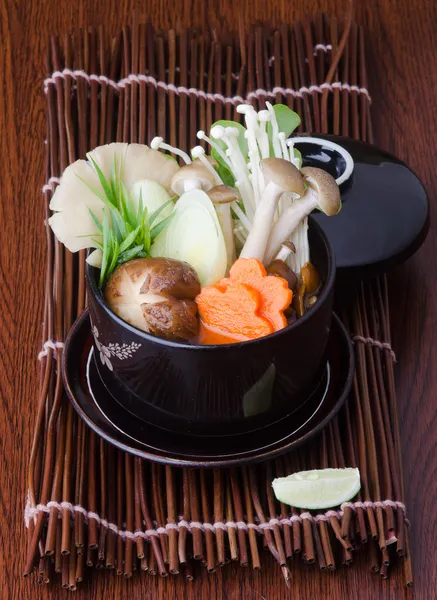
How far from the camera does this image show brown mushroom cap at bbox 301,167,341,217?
40.1 inches

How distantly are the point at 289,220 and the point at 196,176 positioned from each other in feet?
0.42

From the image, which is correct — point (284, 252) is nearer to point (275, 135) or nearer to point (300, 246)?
point (300, 246)

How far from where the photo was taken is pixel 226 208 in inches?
42.9

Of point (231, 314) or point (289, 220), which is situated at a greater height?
point (289, 220)

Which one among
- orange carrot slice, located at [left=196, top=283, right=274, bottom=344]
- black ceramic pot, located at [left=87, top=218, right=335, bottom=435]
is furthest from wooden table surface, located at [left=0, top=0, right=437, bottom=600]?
orange carrot slice, located at [left=196, top=283, right=274, bottom=344]

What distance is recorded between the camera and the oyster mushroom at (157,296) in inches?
38.8

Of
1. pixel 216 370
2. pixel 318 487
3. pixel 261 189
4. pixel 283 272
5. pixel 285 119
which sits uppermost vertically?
pixel 285 119

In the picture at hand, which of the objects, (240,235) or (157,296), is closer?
(157,296)

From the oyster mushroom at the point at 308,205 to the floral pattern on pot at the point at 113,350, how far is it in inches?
8.7

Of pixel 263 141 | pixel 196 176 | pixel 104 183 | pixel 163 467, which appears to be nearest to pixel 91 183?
pixel 104 183

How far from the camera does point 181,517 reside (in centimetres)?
105

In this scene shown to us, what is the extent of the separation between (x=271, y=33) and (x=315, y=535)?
3.33 ft

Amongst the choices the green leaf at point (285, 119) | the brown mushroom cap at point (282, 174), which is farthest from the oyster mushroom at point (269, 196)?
the green leaf at point (285, 119)

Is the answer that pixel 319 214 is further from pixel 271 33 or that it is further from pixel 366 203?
pixel 271 33
